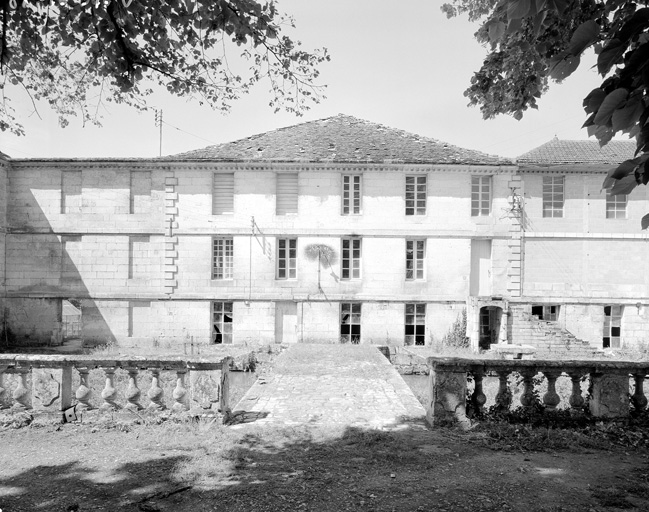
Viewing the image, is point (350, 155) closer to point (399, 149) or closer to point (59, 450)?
point (399, 149)

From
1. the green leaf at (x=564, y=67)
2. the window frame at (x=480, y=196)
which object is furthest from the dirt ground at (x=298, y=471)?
the window frame at (x=480, y=196)

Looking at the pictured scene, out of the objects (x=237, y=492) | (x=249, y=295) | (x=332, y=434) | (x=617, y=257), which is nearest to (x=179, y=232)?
(x=249, y=295)

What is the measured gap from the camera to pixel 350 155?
1794 centimetres

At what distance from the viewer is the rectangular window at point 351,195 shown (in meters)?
18.0

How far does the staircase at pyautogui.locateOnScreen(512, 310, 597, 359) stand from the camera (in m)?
16.0

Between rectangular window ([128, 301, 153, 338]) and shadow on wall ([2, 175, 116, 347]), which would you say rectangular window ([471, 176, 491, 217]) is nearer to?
rectangular window ([128, 301, 153, 338])

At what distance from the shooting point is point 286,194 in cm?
1812

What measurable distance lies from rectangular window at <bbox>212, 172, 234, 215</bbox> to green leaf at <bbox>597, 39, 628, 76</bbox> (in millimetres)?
16764

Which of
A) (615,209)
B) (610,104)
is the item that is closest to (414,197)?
(615,209)

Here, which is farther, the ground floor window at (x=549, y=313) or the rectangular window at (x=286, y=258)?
the rectangular window at (x=286, y=258)

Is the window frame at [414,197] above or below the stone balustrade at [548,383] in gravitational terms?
above

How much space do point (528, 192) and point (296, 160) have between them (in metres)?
9.96

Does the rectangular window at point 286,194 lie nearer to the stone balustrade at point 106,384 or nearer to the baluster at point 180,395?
the stone balustrade at point 106,384

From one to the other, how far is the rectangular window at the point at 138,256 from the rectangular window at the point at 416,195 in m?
11.2
